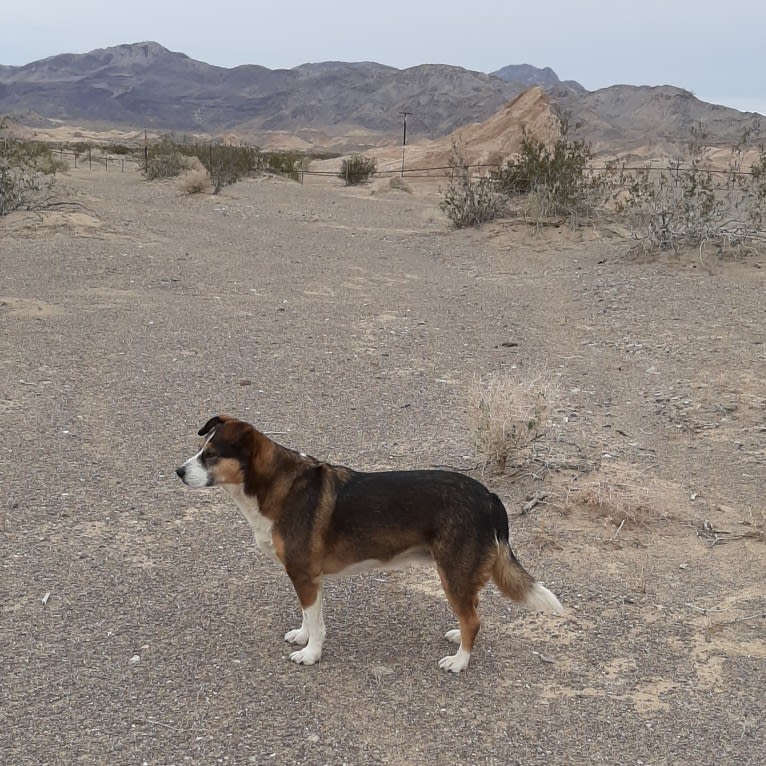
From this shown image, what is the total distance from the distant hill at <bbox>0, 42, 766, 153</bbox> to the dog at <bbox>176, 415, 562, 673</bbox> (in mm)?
55374

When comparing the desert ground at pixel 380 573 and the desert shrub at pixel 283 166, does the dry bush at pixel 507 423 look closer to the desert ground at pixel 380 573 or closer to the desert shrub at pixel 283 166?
the desert ground at pixel 380 573

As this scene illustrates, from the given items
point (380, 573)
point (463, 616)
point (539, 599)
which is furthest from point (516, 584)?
point (380, 573)

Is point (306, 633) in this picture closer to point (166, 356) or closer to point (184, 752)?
point (184, 752)

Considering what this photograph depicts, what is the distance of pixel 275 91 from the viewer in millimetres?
125125

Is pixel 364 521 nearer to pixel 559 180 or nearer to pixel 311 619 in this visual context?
pixel 311 619

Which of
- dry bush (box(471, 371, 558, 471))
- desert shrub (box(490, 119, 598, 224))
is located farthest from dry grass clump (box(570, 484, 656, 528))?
desert shrub (box(490, 119, 598, 224))

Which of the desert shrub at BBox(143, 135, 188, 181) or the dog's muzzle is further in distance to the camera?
the desert shrub at BBox(143, 135, 188, 181)

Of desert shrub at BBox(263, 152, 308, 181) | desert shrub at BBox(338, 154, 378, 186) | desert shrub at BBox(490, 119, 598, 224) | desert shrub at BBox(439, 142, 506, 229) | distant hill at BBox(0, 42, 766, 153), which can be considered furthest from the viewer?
distant hill at BBox(0, 42, 766, 153)

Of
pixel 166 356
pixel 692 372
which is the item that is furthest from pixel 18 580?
pixel 692 372

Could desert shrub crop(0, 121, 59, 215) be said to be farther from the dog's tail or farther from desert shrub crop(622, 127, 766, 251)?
the dog's tail

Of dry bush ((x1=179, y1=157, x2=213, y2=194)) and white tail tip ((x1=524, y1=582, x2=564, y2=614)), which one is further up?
white tail tip ((x1=524, y1=582, x2=564, y2=614))

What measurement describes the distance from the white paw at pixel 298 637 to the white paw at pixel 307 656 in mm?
154

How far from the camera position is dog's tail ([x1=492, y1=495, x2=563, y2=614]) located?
4219 millimetres

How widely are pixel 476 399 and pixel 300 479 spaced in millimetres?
2795
